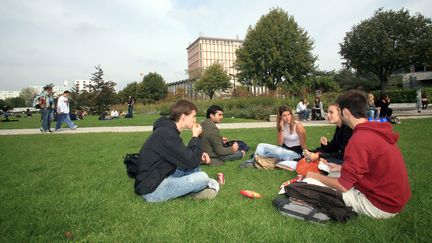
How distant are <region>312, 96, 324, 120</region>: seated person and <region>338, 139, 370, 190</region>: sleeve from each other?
18.1 metres

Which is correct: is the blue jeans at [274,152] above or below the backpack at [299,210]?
above

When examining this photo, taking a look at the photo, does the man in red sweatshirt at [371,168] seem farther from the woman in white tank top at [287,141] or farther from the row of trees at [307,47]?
the row of trees at [307,47]

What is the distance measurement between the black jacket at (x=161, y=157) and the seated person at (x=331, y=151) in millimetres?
2319

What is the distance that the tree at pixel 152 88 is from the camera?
74000 mm

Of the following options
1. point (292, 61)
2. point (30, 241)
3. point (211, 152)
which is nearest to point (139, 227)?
point (30, 241)

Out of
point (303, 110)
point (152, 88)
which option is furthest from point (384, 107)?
point (152, 88)

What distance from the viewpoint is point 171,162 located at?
13.0ft

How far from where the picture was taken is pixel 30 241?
312cm

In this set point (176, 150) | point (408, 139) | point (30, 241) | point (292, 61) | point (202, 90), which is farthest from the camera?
point (202, 90)

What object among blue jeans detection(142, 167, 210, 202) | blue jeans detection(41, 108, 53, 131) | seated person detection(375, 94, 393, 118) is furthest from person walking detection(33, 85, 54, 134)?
seated person detection(375, 94, 393, 118)

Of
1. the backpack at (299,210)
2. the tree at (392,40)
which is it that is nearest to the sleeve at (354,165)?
the backpack at (299,210)

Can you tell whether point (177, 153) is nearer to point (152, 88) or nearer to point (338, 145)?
point (338, 145)

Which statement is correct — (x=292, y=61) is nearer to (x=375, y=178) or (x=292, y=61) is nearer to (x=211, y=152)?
(x=211, y=152)

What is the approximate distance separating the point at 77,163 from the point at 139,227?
183 inches
